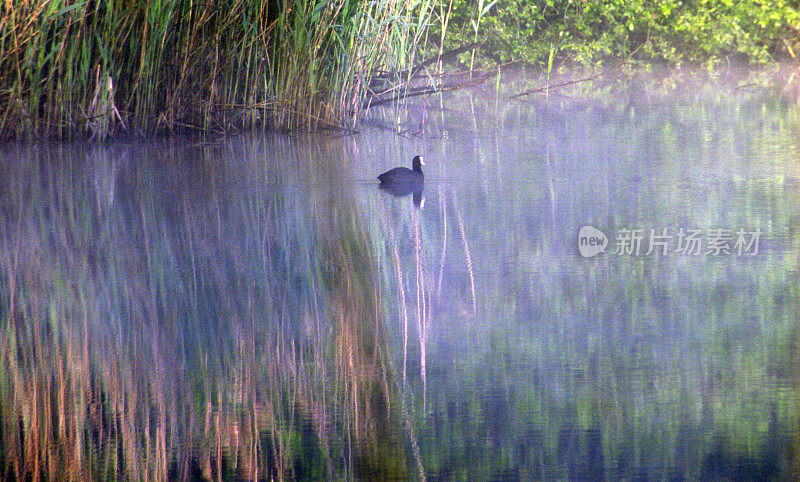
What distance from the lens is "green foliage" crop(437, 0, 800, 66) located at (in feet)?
43.1

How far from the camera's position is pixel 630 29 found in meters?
13.3

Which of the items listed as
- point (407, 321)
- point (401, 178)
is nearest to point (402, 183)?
point (401, 178)

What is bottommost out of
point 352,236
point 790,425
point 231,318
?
point 790,425

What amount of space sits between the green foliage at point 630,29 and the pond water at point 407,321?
7541 mm

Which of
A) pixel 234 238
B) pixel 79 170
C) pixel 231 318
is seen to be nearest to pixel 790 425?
pixel 231 318

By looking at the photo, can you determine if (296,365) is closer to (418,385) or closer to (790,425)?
(418,385)

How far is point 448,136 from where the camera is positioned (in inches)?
308

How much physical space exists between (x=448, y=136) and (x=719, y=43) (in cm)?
714

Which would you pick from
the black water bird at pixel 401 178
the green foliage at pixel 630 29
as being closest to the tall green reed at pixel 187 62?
the black water bird at pixel 401 178

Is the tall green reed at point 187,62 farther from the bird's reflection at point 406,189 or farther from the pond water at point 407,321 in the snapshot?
the bird's reflection at point 406,189

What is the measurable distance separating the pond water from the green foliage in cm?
754

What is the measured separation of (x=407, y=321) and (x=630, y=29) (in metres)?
11.2

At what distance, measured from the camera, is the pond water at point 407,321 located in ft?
7.14

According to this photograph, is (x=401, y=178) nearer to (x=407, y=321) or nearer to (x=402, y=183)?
(x=402, y=183)
